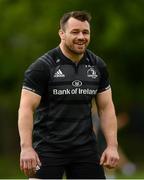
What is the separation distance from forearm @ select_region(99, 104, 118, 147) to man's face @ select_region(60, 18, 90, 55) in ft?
2.09

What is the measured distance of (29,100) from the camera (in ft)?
25.8

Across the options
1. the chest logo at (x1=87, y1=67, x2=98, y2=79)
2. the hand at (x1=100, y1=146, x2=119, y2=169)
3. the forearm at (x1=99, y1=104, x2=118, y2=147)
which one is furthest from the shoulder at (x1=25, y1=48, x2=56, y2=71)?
the hand at (x1=100, y1=146, x2=119, y2=169)

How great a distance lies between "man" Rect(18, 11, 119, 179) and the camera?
25.8 feet

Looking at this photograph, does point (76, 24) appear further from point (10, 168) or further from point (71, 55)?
point (10, 168)

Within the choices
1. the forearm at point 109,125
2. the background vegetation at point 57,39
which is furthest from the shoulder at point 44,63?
the background vegetation at point 57,39

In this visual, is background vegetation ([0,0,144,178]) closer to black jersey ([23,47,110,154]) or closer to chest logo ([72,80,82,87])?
black jersey ([23,47,110,154])

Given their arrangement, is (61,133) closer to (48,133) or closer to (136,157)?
(48,133)

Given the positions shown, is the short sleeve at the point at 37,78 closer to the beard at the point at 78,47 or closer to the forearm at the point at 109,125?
the beard at the point at 78,47

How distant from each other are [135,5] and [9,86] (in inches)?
169

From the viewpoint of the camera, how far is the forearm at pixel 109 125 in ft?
26.6

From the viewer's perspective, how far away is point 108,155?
26.3 feet

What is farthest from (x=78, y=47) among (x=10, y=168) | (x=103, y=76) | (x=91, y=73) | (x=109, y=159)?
(x=10, y=168)

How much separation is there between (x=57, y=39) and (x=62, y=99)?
15258mm

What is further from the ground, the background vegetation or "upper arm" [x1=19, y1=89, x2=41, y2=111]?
the background vegetation
